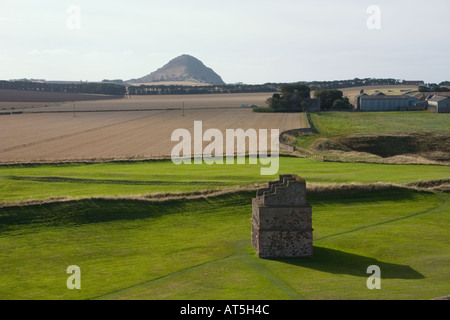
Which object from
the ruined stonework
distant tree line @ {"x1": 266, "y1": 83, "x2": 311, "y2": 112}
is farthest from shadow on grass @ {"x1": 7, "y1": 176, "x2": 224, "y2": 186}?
distant tree line @ {"x1": 266, "y1": 83, "x2": 311, "y2": 112}

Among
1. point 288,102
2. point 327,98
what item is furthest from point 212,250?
point 327,98

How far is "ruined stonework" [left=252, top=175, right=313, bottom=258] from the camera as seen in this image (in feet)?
102

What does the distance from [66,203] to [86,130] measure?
56040 millimetres

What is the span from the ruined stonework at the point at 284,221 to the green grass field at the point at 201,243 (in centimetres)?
63

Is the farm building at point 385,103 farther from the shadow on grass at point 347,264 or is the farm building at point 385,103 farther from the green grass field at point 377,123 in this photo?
the shadow on grass at point 347,264

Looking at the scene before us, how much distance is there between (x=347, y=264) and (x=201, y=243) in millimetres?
8082

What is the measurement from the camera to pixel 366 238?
116ft

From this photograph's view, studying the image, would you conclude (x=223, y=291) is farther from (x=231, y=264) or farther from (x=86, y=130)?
(x=86, y=130)

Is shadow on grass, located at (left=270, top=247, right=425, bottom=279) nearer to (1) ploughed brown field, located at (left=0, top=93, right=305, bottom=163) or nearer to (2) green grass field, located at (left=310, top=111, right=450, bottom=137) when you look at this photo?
(1) ploughed brown field, located at (left=0, top=93, right=305, bottom=163)

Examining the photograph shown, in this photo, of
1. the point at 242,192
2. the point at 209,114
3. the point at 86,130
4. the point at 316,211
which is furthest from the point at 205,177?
the point at 209,114

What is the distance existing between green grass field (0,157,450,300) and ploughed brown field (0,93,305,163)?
16.3m

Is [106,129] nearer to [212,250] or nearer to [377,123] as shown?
[377,123]

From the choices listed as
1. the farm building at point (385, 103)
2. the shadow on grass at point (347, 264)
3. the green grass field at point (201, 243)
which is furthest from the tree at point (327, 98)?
the shadow on grass at point (347, 264)

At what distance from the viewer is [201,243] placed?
34.8m
